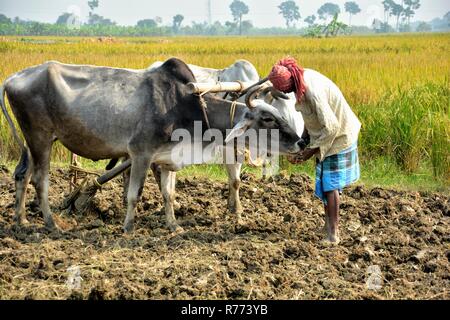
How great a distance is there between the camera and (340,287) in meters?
4.42

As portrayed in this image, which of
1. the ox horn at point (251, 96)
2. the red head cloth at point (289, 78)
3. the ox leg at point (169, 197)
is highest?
the red head cloth at point (289, 78)

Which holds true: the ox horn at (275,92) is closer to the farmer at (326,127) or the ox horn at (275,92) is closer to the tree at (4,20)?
the farmer at (326,127)

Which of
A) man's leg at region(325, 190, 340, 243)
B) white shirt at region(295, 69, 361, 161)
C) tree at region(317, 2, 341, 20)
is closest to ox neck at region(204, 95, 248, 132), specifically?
white shirt at region(295, 69, 361, 161)

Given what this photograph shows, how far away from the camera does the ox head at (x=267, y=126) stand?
5355 millimetres

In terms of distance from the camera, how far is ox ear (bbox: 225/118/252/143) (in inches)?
210

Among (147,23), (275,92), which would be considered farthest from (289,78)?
(147,23)

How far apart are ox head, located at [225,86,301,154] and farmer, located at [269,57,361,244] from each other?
0.38 ft

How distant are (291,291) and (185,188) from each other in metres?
3.03

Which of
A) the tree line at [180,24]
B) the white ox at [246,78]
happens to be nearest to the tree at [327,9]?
the tree line at [180,24]

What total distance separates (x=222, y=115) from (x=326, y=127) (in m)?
1.08

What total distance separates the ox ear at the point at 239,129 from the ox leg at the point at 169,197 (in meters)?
0.78

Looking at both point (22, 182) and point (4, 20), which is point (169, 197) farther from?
point (4, 20)

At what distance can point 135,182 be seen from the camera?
5.56 metres

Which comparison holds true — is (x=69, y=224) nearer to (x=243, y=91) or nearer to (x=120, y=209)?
(x=120, y=209)
